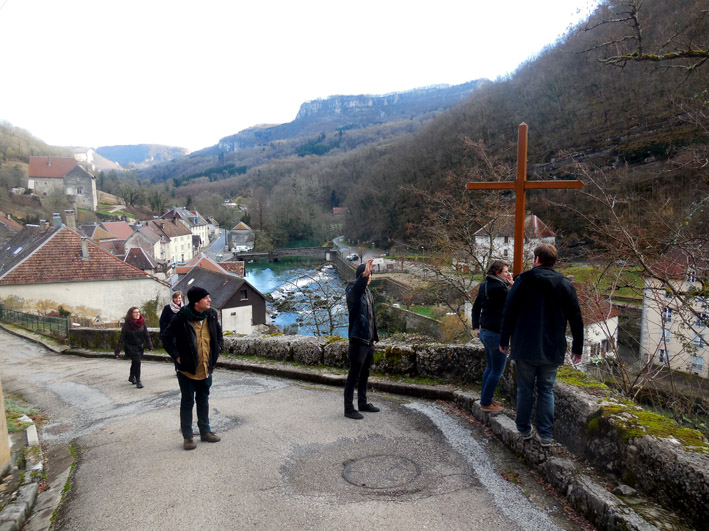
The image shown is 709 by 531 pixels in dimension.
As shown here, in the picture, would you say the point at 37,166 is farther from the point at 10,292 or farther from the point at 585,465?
the point at 585,465

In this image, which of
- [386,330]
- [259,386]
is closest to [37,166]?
[386,330]

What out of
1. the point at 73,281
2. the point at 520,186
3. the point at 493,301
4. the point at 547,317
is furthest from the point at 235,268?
the point at 547,317

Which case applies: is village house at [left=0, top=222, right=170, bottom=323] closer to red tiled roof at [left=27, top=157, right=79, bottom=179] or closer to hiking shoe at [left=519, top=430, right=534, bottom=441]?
hiking shoe at [left=519, top=430, right=534, bottom=441]

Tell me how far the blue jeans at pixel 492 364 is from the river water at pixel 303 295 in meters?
12.2

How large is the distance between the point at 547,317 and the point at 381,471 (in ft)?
6.65

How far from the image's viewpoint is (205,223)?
346 feet

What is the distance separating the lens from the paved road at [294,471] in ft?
11.2

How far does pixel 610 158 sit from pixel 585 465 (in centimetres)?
6758

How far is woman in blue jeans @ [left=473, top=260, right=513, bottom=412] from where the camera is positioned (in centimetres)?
494

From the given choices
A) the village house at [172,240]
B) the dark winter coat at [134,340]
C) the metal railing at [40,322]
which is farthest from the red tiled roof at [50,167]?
the dark winter coat at [134,340]

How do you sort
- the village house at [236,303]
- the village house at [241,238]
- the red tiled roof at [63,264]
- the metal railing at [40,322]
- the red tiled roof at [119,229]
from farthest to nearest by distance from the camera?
the village house at [241,238]
the red tiled roof at [119,229]
the village house at [236,303]
the red tiled roof at [63,264]
the metal railing at [40,322]

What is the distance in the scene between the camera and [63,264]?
23750mm

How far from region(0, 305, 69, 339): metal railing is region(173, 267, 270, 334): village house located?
1201 centimetres

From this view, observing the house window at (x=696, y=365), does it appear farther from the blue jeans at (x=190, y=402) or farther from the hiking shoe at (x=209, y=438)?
the blue jeans at (x=190, y=402)
